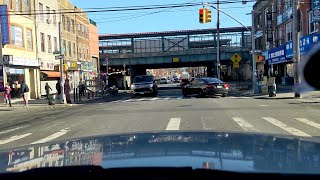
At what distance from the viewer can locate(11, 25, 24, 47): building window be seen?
1326 inches

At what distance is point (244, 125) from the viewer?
12.9 metres

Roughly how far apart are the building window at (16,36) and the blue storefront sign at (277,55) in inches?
894

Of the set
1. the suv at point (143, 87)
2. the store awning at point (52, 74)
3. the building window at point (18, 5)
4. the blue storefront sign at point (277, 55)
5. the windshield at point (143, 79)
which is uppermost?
the building window at point (18, 5)

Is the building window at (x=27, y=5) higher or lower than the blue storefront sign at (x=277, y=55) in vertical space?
higher

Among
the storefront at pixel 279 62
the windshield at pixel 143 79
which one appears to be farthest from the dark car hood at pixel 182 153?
the storefront at pixel 279 62

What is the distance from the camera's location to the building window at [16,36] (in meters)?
33.7

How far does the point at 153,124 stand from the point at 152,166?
10.8 meters

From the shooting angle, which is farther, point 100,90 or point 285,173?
point 100,90

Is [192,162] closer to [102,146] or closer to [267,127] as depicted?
[102,146]

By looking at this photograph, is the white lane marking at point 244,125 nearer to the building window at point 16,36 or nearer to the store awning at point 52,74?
the building window at point 16,36

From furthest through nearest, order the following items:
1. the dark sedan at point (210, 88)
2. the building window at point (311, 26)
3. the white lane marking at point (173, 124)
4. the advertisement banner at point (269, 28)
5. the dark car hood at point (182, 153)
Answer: the advertisement banner at point (269, 28)
the building window at point (311, 26)
the dark sedan at point (210, 88)
the white lane marking at point (173, 124)
the dark car hood at point (182, 153)

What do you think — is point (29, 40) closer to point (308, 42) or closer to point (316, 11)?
point (308, 42)

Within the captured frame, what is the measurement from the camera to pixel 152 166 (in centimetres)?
290

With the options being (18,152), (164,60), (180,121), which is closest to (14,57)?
(180,121)
